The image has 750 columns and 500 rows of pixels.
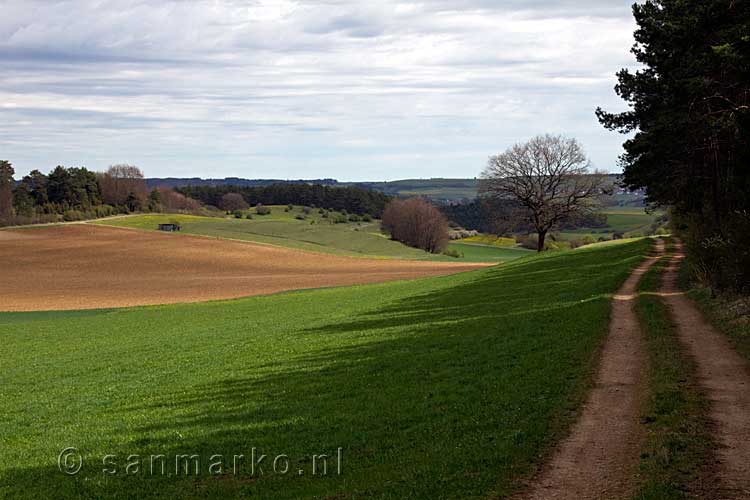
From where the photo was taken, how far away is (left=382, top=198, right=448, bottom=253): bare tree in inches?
5094

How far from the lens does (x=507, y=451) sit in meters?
10.8

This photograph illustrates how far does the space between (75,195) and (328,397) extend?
134638 mm

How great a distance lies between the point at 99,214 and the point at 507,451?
5056 inches

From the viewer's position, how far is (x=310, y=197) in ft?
616

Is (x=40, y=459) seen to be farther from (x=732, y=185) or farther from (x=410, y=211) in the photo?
(x=410, y=211)

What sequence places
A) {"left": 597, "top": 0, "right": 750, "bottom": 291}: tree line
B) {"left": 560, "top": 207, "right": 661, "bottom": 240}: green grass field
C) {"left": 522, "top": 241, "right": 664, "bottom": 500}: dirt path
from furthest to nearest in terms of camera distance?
{"left": 560, "top": 207, "right": 661, "bottom": 240}: green grass field
{"left": 597, "top": 0, "right": 750, "bottom": 291}: tree line
{"left": 522, "top": 241, "right": 664, "bottom": 500}: dirt path

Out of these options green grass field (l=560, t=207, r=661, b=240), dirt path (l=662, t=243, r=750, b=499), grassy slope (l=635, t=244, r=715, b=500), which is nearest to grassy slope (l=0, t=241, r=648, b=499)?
grassy slope (l=635, t=244, r=715, b=500)

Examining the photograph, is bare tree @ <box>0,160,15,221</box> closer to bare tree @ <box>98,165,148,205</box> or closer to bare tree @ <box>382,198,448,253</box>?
bare tree @ <box>98,165,148,205</box>

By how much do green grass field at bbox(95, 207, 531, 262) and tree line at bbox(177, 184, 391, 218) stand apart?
4630 centimetres

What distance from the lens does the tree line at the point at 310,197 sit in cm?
18088

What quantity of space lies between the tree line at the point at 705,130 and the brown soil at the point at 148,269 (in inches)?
1322

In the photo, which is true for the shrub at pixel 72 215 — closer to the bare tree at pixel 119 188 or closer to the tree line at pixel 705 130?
the bare tree at pixel 119 188

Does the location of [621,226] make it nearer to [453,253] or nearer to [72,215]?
[453,253]

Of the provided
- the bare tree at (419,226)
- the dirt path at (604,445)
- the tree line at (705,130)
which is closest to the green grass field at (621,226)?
the bare tree at (419,226)
